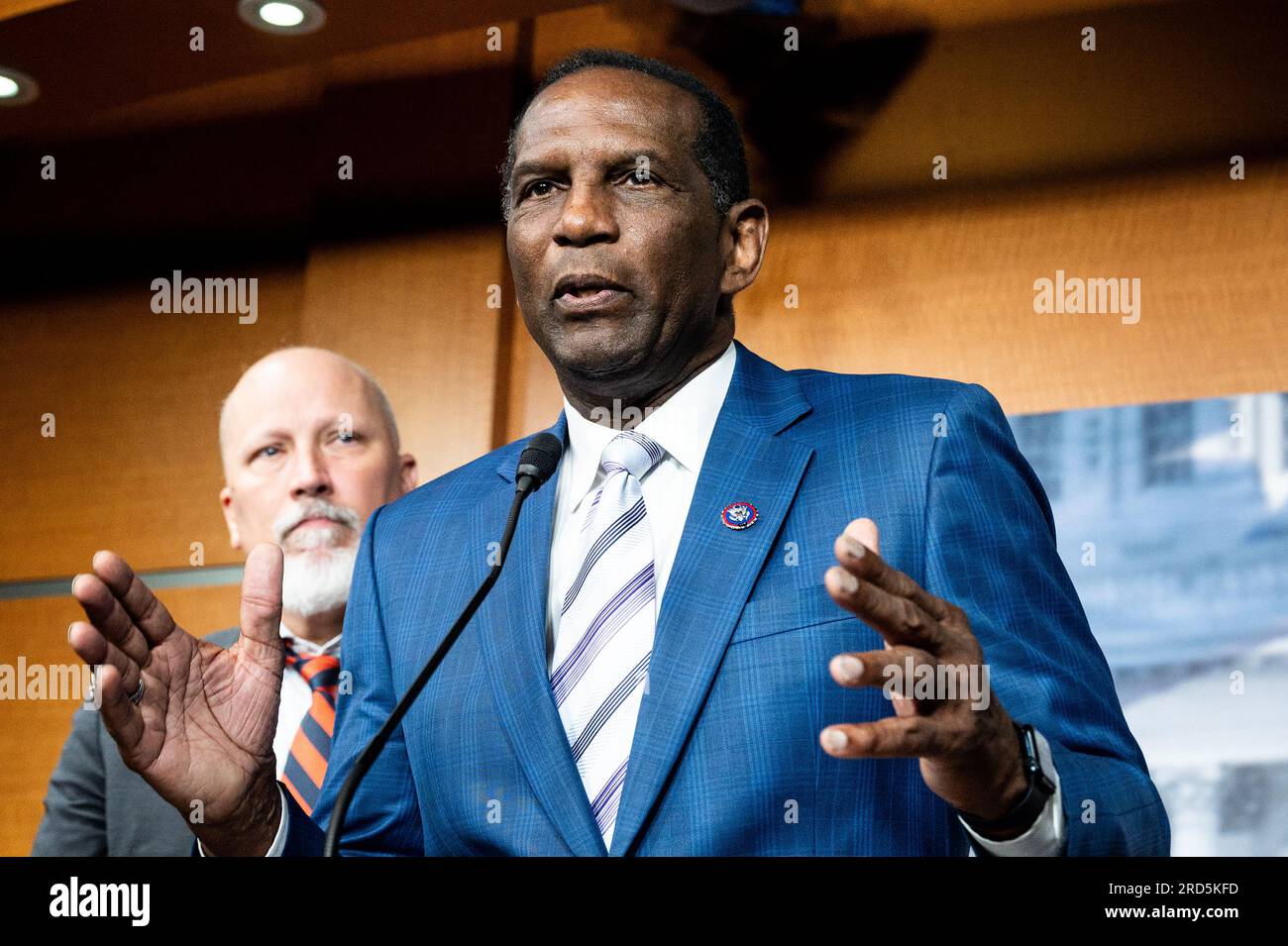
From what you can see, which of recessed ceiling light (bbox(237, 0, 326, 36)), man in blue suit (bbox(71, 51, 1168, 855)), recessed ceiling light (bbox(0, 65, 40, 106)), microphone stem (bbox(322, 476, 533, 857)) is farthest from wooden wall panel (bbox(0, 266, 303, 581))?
microphone stem (bbox(322, 476, 533, 857))

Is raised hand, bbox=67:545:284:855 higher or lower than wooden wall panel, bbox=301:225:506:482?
lower

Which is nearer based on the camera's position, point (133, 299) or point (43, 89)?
point (43, 89)

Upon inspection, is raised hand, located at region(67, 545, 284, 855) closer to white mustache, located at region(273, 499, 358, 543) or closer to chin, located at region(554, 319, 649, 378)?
chin, located at region(554, 319, 649, 378)

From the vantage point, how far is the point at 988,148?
349 cm

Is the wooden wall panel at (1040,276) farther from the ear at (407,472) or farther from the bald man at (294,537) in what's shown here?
the bald man at (294,537)

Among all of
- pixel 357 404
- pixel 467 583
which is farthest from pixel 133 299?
pixel 467 583

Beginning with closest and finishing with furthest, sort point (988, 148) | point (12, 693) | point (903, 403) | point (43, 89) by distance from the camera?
point (903, 403) < point (988, 148) < point (43, 89) < point (12, 693)

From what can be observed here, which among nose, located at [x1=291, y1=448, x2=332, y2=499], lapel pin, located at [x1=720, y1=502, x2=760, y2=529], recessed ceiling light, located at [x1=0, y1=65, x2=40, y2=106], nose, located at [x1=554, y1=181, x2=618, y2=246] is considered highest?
recessed ceiling light, located at [x1=0, y1=65, x2=40, y2=106]

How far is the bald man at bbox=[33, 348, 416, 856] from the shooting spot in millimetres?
2635

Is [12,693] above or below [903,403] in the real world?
below

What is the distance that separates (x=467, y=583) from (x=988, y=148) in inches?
92.4

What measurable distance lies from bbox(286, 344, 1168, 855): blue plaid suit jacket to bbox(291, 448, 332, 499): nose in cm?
140
